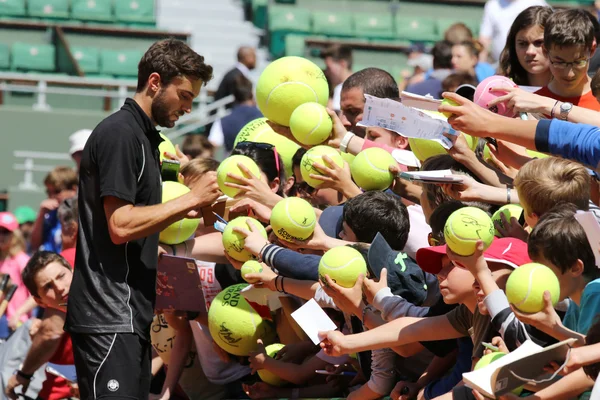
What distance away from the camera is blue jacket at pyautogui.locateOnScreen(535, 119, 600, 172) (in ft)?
10.7

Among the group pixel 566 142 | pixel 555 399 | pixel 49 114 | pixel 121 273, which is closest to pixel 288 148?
pixel 121 273

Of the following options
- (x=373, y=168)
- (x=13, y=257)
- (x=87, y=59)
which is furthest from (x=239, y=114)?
(x=87, y=59)

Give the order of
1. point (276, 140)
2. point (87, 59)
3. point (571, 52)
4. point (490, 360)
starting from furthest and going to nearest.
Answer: point (87, 59)
point (276, 140)
point (571, 52)
point (490, 360)

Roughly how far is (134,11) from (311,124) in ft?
40.9

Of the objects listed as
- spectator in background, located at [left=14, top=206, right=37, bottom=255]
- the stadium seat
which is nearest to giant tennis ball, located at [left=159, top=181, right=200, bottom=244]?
spectator in background, located at [left=14, top=206, right=37, bottom=255]

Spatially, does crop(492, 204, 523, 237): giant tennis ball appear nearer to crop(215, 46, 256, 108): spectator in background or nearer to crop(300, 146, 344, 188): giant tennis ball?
crop(300, 146, 344, 188): giant tennis ball

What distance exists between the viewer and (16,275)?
8.88 m

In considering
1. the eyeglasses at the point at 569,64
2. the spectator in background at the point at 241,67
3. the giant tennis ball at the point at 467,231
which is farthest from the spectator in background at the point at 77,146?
the giant tennis ball at the point at 467,231

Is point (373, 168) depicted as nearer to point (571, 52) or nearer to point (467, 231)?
point (571, 52)

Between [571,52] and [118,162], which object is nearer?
[118,162]

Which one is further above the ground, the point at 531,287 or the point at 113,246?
the point at 531,287

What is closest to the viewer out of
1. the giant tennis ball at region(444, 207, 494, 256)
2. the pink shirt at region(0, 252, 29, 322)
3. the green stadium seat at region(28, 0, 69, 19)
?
the giant tennis ball at region(444, 207, 494, 256)

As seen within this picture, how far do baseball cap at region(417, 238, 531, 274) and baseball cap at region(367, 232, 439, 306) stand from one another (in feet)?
1.36

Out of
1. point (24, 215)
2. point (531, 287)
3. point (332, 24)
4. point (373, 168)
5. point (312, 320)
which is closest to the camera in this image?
point (531, 287)
